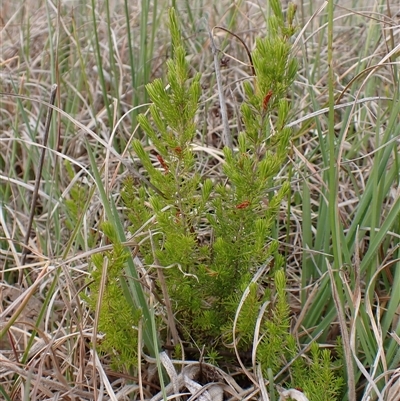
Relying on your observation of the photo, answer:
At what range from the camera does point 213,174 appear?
1478 mm

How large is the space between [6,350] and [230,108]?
→ 90cm

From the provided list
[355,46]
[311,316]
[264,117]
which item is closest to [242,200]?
[264,117]

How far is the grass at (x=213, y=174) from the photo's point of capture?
3.19ft

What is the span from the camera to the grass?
0.97 m

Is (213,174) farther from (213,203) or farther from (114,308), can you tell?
(114,308)

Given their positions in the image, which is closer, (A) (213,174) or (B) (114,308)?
(B) (114,308)

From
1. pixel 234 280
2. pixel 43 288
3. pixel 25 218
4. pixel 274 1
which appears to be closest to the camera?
pixel 274 1

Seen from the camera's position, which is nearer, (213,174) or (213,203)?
(213,203)

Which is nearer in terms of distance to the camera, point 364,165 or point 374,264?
point 374,264

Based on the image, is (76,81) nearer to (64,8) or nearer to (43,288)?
(64,8)

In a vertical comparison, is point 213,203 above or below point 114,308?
above

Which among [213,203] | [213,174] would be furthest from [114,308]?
[213,174]

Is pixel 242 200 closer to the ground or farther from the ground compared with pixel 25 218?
farther from the ground

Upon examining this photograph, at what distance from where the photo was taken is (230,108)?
171 cm
